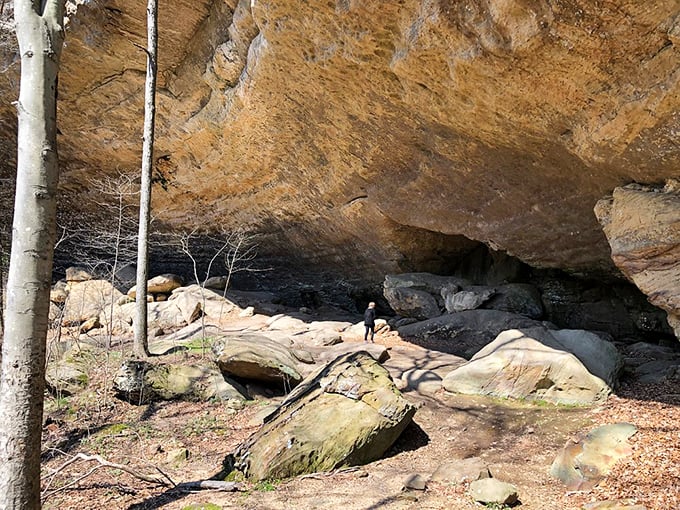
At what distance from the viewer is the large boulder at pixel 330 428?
15.9 ft

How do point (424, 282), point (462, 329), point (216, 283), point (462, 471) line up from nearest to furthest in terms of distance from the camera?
point (462, 471), point (462, 329), point (424, 282), point (216, 283)

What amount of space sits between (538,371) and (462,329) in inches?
203

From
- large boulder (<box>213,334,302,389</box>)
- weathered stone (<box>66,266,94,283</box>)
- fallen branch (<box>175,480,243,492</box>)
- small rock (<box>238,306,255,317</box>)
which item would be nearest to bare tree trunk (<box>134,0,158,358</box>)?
large boulder (<box>213,334,302,389</box>)

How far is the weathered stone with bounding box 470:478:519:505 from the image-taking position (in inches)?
156

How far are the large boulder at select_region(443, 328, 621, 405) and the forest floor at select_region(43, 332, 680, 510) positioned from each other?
0.71 feet

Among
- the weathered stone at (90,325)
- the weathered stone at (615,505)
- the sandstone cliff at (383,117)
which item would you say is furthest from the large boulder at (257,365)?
the weathered stone at (90,325)

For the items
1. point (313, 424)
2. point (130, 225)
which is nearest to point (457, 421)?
point (313, 424)

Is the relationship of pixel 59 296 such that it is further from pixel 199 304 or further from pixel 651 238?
pixel 651 238

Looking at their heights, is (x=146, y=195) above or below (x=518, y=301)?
above

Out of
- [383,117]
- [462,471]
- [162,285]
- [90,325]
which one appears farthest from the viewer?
[162,285]

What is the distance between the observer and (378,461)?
513cm

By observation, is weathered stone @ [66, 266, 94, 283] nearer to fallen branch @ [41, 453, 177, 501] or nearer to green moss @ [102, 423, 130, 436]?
green moss @ [102, 423, 130, 436]

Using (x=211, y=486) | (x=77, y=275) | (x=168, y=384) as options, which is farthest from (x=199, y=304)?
(x=211, y=486)

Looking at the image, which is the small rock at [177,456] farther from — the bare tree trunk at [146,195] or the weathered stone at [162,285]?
the weathered stone at [162,285]
